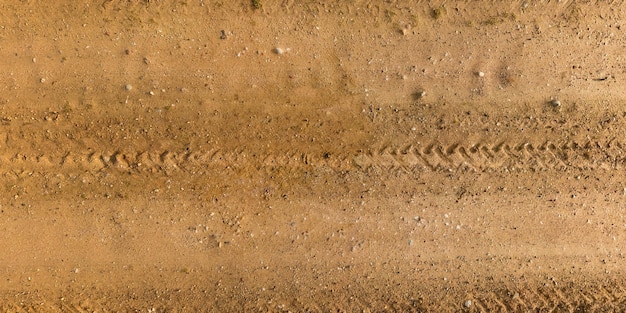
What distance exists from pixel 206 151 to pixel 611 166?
15.2 ft

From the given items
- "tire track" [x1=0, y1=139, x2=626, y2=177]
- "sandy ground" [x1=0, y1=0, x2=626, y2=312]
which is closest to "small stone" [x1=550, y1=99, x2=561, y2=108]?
"sandy ground" [x1=0, y1=0, x2=626, y2=312]

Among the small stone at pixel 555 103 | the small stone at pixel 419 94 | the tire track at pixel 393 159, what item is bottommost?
the tire track at pixel 393 159

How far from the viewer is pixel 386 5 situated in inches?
191

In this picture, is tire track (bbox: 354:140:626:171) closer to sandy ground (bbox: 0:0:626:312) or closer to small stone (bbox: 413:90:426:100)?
sandy ground (bbox: 0:0:626:312)

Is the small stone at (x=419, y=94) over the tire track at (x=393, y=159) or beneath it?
over

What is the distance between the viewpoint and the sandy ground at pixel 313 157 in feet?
15.7

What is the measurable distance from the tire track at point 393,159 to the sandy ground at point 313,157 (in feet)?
0.07

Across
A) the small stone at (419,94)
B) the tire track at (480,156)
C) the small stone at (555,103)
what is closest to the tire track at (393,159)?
the tire track at (480,156)

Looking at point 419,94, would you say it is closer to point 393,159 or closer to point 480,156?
point 393,159

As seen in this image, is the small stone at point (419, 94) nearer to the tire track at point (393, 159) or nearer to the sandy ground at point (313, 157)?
the sandy ground at point (313, 157)

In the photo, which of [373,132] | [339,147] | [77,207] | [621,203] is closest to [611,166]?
[621,203]

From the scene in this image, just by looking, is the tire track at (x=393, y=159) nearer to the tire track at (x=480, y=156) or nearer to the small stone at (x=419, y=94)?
the tire track at (x=480, y=156)

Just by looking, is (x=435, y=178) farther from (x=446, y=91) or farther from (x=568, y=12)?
(x=568, y=12)

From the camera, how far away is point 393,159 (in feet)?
16.0
